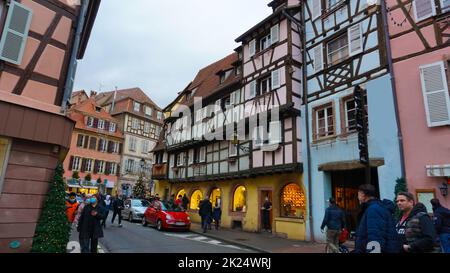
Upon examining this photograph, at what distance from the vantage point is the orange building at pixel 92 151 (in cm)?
3584

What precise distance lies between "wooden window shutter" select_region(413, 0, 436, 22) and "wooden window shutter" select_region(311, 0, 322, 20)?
4.58 metres

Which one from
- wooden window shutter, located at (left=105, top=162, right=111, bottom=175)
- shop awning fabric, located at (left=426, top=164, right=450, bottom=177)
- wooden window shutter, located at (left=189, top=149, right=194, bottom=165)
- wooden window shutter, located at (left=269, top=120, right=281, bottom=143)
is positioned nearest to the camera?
shop awning fabric, located at (left=426, top=164, right=450, bottom=177)

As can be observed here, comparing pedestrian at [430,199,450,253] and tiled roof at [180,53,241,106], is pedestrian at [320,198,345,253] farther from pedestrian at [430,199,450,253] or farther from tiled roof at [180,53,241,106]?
tiled roof at [180,53,241,106]

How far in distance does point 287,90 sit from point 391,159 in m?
5.76

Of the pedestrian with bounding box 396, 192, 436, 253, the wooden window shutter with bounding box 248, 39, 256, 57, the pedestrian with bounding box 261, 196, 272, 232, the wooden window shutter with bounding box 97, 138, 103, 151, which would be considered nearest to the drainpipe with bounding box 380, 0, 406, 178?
the pedestrian with bounding box 396, 192, 436, 253

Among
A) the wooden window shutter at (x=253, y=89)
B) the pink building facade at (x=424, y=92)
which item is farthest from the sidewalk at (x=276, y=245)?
the wooden window shutter at (x=253, y=89)

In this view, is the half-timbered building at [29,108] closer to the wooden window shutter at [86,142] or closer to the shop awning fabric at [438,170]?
the shop awning fabric at [438,170]

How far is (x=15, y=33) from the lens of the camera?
751 centimetres

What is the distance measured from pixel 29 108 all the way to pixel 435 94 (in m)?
11.6

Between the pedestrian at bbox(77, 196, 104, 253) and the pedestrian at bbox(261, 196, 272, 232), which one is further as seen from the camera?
the pedestrian at bbox(261, 196, 272, 232)

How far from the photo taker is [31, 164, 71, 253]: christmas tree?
24.4ft

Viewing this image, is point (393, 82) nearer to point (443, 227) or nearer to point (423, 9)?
point (423, 9)

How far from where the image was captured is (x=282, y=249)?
431 inches
